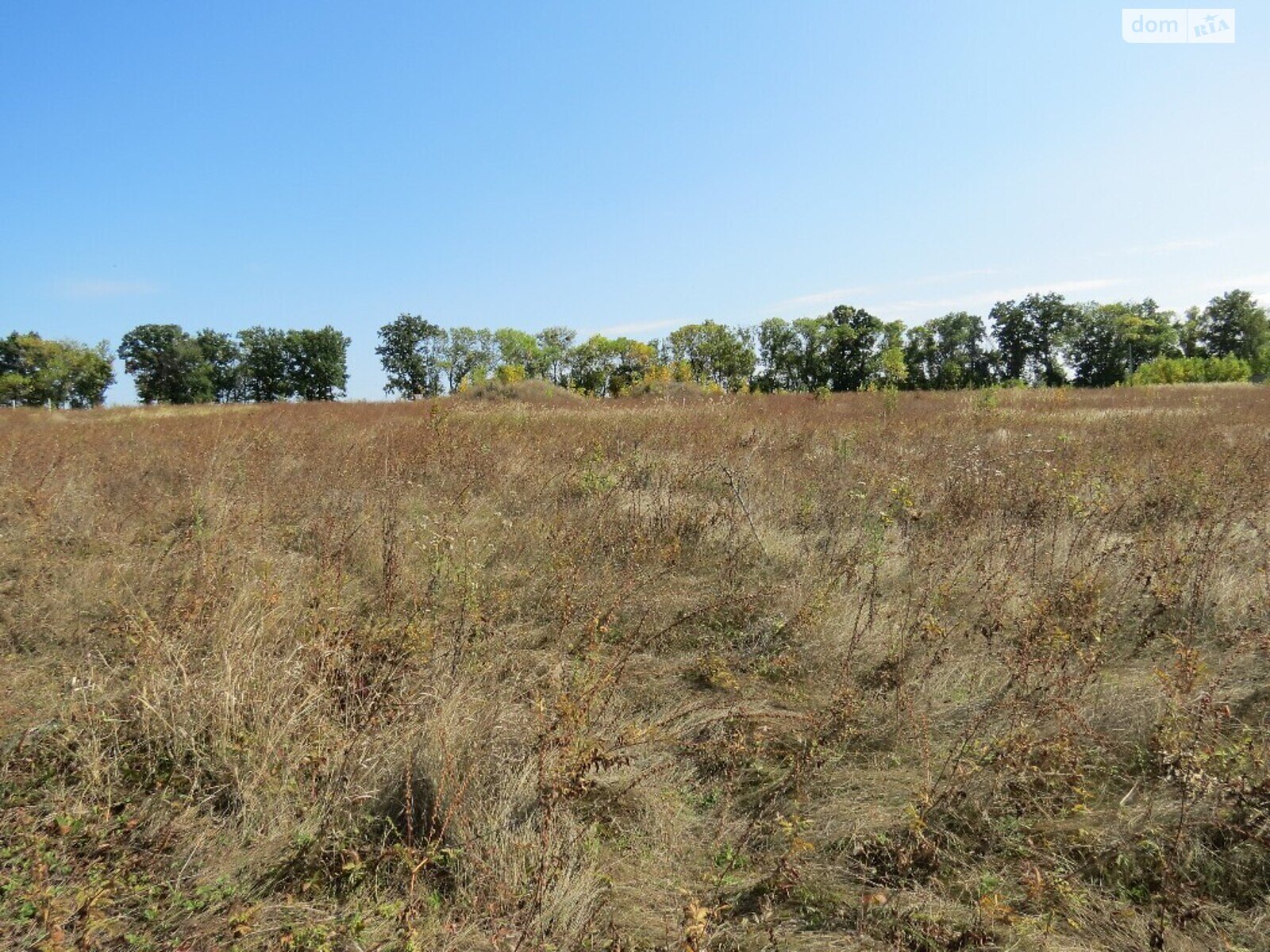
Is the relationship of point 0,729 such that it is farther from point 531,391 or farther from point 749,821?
point 531,391

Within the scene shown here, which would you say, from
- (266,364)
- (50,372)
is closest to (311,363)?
(266,364)

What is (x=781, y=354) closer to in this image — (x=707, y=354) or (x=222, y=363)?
(x=707, y=354)

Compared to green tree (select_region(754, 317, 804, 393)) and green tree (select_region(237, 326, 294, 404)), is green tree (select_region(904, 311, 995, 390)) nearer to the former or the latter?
green tree (select_region(754, 317, 804, 393))

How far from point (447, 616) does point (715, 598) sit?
1877 millimetres

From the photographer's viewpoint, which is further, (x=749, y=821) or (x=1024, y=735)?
(x=1024, y=735)

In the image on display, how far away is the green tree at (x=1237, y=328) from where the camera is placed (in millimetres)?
62750

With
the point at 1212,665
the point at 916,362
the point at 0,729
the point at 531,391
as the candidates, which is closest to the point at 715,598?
the point at 1212,665

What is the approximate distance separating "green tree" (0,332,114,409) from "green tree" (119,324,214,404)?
297 centimetres

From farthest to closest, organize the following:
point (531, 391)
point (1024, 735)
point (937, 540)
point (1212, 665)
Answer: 1. point (531, 391)
2. point (937, 540)
3. point (1212, 665)
4. point (1024, 735)

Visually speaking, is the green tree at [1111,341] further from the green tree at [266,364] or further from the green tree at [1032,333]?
the green tree at [266,364]

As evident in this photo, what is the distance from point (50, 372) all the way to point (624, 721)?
8410 centimetres

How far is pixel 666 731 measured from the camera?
10.6 ft

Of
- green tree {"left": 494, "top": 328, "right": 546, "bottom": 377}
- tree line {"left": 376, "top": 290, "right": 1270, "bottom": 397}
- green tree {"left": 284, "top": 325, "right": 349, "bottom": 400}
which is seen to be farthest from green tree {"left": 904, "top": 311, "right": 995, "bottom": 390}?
green tree {"left": 284, "top": 325, "right": 349, "bottom": 400}

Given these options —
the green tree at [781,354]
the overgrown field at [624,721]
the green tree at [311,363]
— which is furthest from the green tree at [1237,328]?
the green tree at [311,363]
